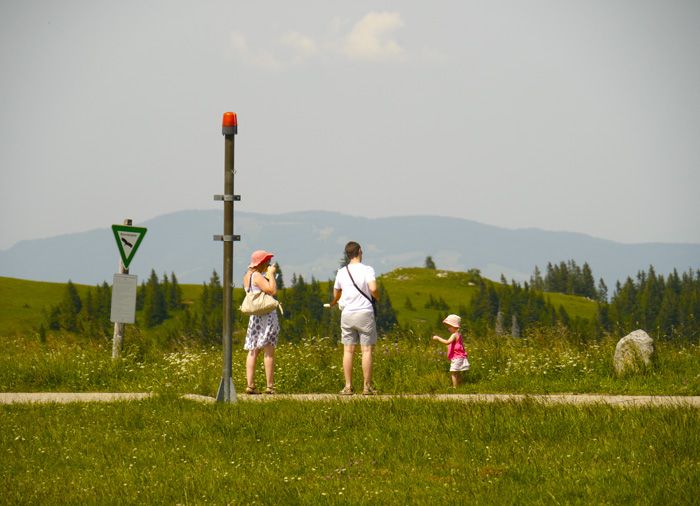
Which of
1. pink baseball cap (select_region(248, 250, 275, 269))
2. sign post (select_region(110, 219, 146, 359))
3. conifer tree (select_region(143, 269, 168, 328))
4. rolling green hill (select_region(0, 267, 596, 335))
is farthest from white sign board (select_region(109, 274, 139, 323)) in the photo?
conifer tree (select_region(143, 269, 168, 328))

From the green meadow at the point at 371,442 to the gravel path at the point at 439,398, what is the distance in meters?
0.40

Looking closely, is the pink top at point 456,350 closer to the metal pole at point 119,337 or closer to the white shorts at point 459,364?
the white shorts at point 459,364

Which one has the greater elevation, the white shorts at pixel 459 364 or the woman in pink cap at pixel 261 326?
the woman in pink cap at pixel 261 326

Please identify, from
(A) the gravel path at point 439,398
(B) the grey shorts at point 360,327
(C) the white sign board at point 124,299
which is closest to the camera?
(A) the gravel path at point 439,398

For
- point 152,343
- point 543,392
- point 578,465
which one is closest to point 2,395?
point 152,343

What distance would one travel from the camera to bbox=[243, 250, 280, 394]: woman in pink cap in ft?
37.6

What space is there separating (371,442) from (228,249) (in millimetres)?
4094

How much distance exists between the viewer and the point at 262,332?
11625 millimetres

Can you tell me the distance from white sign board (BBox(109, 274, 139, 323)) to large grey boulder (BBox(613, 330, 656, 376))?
28.9 ft

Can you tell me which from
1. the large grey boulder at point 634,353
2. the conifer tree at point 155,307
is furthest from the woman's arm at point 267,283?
the conifer tree at point 155,307

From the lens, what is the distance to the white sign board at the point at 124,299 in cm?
1403

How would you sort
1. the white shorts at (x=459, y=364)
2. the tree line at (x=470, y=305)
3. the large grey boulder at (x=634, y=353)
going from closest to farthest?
the white shorts at (x=459, y=364) → the large grey boulder at (x=634, y=353) → the tree line at (x=470, y=305)

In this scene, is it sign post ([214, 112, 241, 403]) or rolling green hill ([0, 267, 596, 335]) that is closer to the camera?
sign post ([214, 112, 241, 403])

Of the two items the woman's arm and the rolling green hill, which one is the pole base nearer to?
the woman's arm
